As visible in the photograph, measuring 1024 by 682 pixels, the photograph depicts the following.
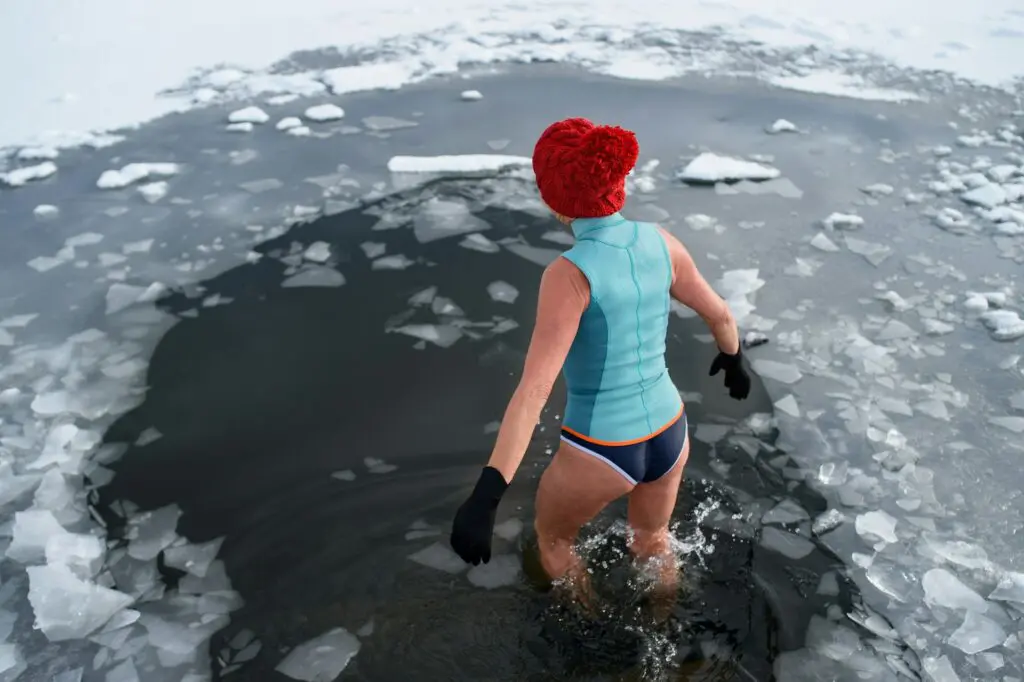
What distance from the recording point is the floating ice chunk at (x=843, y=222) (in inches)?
188

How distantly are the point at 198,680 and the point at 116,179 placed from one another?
158 inches

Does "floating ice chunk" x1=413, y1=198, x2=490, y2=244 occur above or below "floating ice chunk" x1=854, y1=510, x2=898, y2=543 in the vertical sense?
above

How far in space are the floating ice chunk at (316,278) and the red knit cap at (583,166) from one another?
2.33 metres

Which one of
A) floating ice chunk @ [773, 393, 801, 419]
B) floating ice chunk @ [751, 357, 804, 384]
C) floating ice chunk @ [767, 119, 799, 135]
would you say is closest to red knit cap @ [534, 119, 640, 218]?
floating ice chunk @ [773, 393, 801, 419]

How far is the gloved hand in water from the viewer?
2014 millimetres

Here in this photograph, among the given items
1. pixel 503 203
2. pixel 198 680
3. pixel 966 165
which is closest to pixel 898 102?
pixel 966 165

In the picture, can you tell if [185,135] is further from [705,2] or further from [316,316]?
[705,2]

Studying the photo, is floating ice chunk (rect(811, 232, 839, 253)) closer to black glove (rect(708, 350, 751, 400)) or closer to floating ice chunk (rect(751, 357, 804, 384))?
floating ice chunk (rect(751, 357, 804, 384))

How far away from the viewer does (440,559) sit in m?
2.79

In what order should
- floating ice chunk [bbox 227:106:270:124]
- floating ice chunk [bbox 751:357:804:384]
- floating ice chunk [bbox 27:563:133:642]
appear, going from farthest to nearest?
floating ice chunk [bbox 227:106:270:124], floating ice chunk [bbox 751:357:804:384], floating ice chunk [bbox 27:563:133:642]

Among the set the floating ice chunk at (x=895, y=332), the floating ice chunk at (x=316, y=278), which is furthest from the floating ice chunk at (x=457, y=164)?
the floating ice chunk at (x=895, y=332)

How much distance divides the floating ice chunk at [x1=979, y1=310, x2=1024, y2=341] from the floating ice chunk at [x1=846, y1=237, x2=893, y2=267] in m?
0.66

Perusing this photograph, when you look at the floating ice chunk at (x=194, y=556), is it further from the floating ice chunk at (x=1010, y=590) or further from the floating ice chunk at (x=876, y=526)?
the floating ice chunk at (x=1010, y=590)

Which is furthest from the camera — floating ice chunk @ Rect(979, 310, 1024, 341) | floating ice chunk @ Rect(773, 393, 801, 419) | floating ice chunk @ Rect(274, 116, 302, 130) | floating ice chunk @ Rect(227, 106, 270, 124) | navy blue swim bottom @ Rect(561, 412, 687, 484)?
floating ice chunk @ Rect(227, 106, 270, 124)
